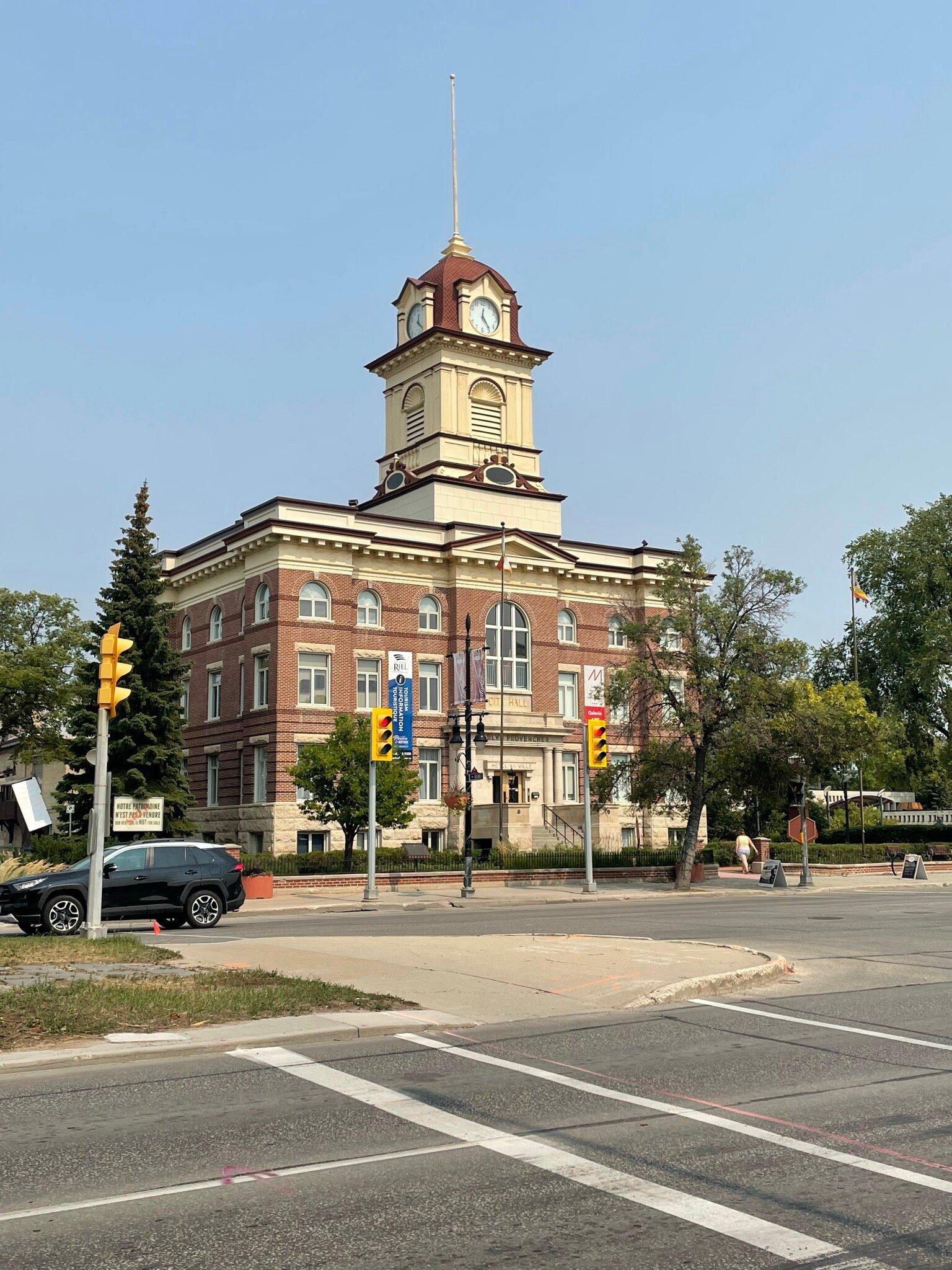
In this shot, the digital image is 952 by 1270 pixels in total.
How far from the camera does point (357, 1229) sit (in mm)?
5508

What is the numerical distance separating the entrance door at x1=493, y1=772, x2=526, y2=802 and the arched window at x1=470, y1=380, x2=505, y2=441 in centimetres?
1720

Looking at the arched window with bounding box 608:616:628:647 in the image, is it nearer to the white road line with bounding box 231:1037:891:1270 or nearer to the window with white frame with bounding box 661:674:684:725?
the window with white frame with bounding box 661:674:684:725

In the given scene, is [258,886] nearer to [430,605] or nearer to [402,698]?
[402,698]

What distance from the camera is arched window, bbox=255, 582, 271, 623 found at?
50.2 metres

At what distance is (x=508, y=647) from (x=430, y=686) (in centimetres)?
414

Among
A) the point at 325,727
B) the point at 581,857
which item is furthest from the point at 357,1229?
the point at 325,727

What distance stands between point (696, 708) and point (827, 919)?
1719cm

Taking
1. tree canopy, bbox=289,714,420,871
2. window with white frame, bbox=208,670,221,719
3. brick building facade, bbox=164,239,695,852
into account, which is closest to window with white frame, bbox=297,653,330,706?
brick building facade, bbox=164,239,695,852

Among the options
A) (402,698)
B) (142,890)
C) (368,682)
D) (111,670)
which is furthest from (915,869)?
(111,670)

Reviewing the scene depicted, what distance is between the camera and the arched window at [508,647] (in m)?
53.5

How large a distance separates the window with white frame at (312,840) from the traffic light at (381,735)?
1613cm

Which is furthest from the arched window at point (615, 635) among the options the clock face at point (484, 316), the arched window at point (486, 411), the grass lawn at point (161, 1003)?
the grass lawn at point (161, 1003)

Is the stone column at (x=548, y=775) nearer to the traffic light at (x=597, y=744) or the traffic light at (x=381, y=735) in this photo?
the traffic light at (x=597, y=744)

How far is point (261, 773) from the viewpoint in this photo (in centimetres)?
4978
